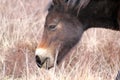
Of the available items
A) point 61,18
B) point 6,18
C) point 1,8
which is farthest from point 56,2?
point 1,8

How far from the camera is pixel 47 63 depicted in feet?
17.1

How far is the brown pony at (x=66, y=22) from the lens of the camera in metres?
5.19

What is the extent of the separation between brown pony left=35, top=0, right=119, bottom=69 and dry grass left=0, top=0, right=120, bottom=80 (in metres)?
0.38

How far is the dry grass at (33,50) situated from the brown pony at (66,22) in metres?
0.38

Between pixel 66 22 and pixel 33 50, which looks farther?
pixel 33 50

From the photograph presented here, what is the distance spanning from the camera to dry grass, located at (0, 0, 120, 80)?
6016mm

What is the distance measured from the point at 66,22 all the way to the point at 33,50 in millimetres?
2174

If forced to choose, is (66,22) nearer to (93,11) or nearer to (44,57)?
(93,11)

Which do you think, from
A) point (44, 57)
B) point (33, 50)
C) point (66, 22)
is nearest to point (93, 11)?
point (66, 22)

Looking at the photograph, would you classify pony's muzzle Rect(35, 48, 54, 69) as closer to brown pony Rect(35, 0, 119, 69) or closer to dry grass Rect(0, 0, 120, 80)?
brown pony Rect(35, 0, 119, 69)

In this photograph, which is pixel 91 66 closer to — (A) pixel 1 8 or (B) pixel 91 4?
(B) pixel 91 4

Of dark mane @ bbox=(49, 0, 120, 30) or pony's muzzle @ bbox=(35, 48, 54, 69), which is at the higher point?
dark mane @ bbox=(49, 0, 120, 30)

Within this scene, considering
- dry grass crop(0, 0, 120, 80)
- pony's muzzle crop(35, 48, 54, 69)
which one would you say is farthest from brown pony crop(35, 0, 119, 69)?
dry grass crop(0, 0, 120, 80)

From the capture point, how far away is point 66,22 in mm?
5246
